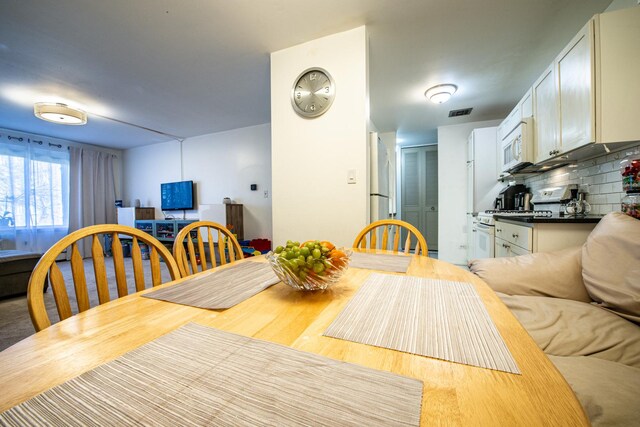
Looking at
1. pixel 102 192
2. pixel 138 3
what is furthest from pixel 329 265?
pixel 102 192

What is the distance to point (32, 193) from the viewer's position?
14.9 ft

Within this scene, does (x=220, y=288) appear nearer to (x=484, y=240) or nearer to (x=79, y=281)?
(x=79, y=281)

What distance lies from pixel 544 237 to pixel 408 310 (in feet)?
5.88

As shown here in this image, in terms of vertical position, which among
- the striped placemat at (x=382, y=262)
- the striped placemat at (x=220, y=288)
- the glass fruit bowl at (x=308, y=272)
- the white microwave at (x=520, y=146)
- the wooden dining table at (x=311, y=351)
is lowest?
the wooden dining table at (x=311, y=351)

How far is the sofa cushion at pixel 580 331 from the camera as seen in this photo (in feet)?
2.63

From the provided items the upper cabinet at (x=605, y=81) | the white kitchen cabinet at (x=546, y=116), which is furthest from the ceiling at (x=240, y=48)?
the upper cabinet at (x=605, y=81)

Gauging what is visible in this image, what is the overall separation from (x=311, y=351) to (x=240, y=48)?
8.55 feet

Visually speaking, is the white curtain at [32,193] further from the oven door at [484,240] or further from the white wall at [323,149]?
the oven door at [484,240]

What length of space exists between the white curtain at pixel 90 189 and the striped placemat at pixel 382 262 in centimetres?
645

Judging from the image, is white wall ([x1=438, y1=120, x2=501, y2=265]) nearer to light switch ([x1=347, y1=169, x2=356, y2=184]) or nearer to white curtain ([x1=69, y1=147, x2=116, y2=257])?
light switch ([x1=347, y1=169, x2=356, y2=184])

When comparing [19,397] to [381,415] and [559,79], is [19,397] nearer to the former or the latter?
[381,415]

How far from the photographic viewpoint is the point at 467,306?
0.64 m

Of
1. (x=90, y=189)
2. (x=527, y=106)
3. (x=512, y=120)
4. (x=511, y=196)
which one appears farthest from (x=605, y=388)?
(x=90, y=189)

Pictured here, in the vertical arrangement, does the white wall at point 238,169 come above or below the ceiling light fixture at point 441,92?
below
